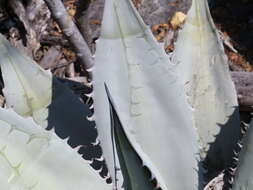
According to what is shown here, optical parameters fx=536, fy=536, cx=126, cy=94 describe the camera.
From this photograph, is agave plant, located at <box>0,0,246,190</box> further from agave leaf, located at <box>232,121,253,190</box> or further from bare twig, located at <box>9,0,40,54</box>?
bare twig, located at <box>9,0,40,54</box>

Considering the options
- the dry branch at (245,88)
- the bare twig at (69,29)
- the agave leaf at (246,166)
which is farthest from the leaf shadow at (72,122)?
the dry branch at (245,88)

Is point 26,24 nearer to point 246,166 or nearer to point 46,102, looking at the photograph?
point 46,102

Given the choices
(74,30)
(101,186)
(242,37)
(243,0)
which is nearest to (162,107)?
(101,186)

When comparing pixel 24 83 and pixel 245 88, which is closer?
pixel 24 83

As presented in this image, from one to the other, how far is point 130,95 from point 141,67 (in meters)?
0.05

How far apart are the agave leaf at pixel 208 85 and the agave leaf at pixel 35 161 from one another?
10.4 inches

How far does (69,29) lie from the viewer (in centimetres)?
126

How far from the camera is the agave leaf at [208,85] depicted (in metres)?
1.05

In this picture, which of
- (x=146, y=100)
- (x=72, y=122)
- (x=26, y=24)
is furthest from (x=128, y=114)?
(x=26, y=24)

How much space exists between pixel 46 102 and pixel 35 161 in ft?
0.75

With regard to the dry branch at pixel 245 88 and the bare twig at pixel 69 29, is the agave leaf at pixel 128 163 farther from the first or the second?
the dry branch at pixel 245 88

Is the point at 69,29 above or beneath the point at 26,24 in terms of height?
above

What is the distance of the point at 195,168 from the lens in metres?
0.97

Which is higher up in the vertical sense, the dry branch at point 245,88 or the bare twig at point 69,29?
the bare twig at point 69,29
